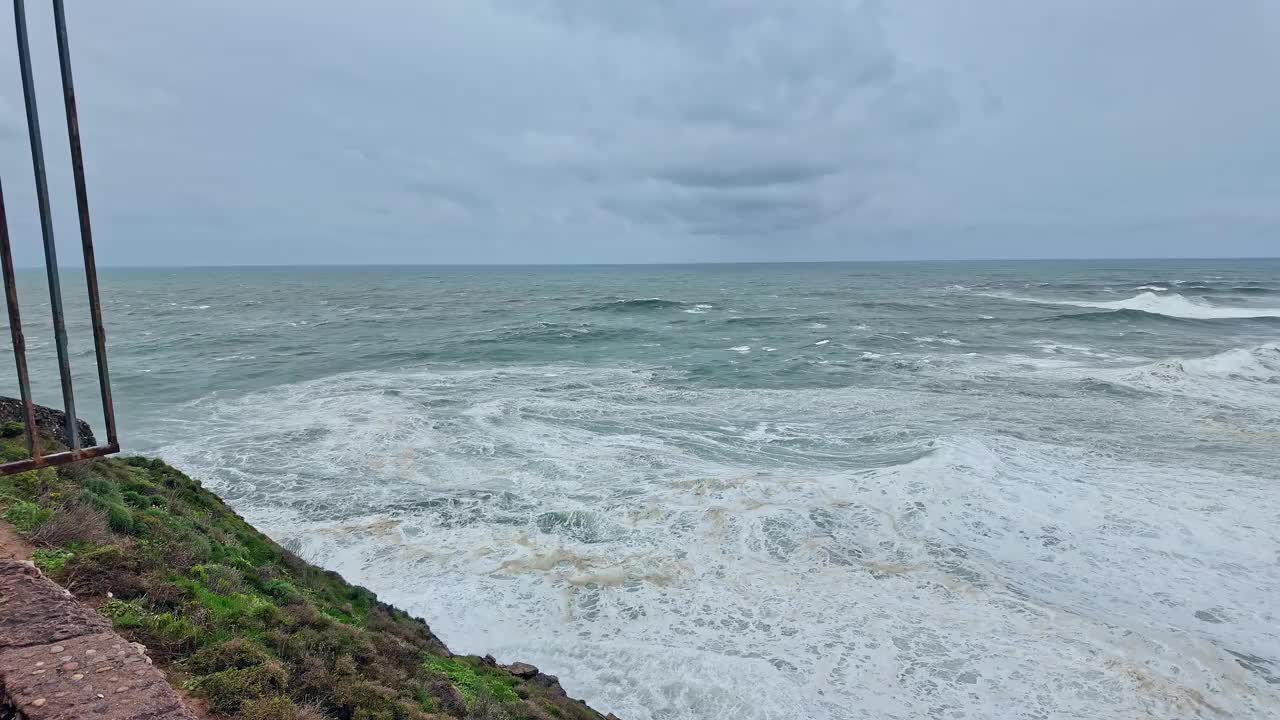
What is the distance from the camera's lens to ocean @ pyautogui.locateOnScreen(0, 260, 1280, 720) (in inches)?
367

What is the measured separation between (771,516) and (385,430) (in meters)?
12.1

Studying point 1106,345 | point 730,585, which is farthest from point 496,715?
point 1106,345

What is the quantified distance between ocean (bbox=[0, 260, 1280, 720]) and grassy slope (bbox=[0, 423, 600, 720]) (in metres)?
1.80

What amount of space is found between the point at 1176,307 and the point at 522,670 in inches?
2815

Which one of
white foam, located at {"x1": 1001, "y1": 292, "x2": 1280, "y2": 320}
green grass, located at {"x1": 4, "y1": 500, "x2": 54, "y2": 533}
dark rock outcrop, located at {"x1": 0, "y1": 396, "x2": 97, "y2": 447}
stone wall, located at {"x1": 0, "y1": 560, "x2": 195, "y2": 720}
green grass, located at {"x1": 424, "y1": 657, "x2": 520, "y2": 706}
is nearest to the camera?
stone wall, located at {"x1": 0, "y1": 560, "x2": 195, "y2": 720}

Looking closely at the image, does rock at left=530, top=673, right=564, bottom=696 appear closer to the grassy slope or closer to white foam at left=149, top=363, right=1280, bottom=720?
the grassy slope

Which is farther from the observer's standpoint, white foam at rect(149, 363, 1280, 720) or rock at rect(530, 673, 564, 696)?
white foam at rect(149, 363, 1280, 720)

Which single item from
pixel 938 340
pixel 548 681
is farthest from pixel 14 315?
pixel 938 340

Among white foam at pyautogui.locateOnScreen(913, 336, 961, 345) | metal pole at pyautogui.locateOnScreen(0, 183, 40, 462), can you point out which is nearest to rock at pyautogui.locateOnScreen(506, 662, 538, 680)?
Result: metal pole at pyautogui.locateOnScreen(0, 183, 40, 462)

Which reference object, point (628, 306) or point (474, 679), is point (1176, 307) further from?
point (474, 679)

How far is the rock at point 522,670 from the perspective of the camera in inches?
340

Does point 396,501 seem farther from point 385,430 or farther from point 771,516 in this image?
point 771,516

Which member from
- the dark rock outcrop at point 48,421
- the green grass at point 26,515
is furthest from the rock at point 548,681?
the dark rock outcrop at point 48,421

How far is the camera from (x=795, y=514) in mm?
13805
